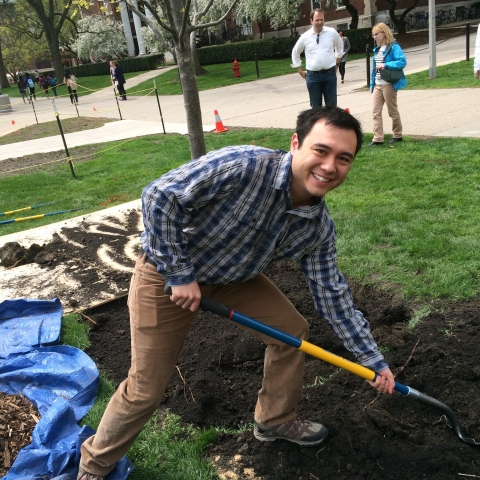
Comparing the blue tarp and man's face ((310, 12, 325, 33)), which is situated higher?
man's face ((310, 12, 325, 33))

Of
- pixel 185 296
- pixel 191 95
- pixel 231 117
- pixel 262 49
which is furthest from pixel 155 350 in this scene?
pixel 262 49

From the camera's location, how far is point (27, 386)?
11.0ft


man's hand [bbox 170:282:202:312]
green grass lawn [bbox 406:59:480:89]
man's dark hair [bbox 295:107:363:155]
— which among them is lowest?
green grass lawn [bbox 406:59:480:89]

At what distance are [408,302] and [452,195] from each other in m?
2.27

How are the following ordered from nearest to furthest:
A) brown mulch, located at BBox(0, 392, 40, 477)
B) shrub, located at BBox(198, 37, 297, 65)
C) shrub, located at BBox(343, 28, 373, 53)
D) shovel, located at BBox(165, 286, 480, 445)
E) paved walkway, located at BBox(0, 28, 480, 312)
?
shovel, located at BBox(165, 286, 480, 445)
brown mulch, located at BBox(0, 392, 40, 477)
paved walkway, located at BBox(0, 28, 480, 312)
shrub, located at BBox(343, 28, 373, 53)
shrub, located at BBox(198, 37, 297, 65)

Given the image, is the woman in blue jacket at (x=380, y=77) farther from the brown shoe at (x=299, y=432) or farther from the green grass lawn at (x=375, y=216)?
the brown shoe at (x=299, y=432)

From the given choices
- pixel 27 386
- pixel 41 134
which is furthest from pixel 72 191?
pixel 41 134

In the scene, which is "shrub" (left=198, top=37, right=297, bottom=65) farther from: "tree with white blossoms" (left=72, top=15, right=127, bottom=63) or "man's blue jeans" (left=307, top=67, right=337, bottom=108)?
"man's blue jeans" (left=307, top=67, right=337, bottom=108)

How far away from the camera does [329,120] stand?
2.15 metres

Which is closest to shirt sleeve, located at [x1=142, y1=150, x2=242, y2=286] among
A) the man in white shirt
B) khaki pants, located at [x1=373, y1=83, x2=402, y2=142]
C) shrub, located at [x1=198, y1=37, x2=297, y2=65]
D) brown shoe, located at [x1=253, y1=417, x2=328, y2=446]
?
brown shoe, located at [x1=253, y1=417, x2=328, y2=446]

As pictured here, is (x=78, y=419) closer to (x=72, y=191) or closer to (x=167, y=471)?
(x=167, y=471)

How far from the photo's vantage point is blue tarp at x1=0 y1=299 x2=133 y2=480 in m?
2.65

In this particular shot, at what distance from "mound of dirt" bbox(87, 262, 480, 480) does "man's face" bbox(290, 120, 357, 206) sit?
52.0 inches

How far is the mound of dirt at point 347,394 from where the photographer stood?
8.39 feet
